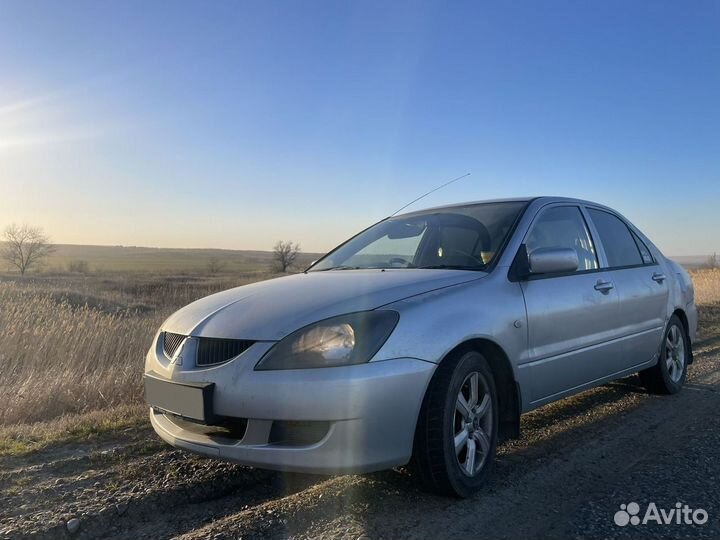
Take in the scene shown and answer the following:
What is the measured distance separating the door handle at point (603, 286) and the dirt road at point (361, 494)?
1.08 m

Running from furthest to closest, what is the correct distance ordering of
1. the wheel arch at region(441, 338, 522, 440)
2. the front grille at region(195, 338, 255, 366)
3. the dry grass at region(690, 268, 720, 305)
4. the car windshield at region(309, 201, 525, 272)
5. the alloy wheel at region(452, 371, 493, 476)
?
A: the dry grass at region(690, 268, 720, 305)
the car windshield at region(309, 201, 525, 272)
the wheel arch at region(441, 338, 522, 440)
the alloy wheel at region(452, 371, 493, 476)
the front grille at region(195, 338, 255, 366)

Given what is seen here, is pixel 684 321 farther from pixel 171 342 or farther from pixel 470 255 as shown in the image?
pixel 171 342

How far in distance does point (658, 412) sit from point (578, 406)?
64 cm

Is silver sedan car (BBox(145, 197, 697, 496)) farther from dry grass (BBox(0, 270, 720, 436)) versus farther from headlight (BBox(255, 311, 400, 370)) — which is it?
dry grass (BBox(0, 270, 720, 436))

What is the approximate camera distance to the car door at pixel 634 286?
468 cm

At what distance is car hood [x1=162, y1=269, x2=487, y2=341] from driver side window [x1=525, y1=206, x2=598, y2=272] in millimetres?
902

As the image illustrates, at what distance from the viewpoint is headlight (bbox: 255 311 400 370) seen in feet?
8.93

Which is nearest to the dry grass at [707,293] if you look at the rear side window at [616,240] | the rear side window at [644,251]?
the rear side window at [644,251]

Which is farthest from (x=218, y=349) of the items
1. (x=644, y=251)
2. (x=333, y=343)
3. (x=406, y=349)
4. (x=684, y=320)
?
(x=684, y=320)

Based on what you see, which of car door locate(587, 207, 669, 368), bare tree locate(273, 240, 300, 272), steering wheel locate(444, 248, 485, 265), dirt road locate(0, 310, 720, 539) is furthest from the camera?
bare tree locate(273, 240, 300, 272)

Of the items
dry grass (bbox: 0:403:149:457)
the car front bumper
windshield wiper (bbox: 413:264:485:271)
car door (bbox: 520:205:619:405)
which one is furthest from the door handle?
dry grass (bbox: 0:403:149:457)

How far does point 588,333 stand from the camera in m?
4.16

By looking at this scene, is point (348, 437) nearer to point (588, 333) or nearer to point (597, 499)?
point (597, 499)

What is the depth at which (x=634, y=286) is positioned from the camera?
15.8ft
